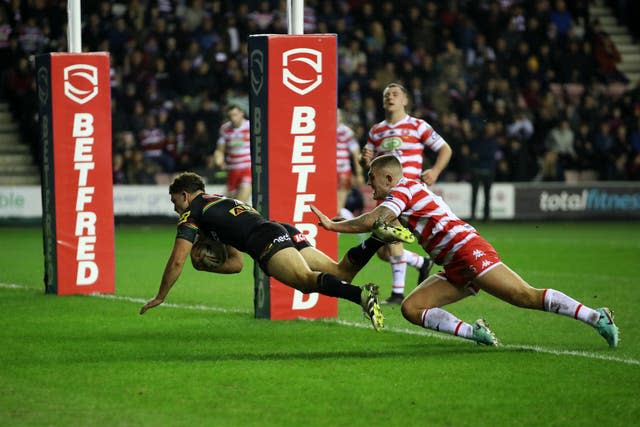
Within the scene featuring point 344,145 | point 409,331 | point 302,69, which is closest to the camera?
point 409,331

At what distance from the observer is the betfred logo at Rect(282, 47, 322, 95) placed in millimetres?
10961

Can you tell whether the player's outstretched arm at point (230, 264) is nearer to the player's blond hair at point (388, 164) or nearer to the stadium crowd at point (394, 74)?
the player's blond hair at point (388, 164)

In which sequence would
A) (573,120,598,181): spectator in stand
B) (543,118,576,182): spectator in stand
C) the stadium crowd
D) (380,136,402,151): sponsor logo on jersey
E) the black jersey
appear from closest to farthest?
the black jersey, (380,136,402,151): sponsor logo on jersey, the stadium crowd, (543,118,576,182): spectator in stand, (573,120,598,181): spectator in stand

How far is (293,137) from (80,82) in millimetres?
3242

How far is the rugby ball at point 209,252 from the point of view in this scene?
1024cm

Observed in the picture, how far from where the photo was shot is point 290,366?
8.56 m

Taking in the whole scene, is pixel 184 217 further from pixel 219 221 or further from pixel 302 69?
pixel 302 69

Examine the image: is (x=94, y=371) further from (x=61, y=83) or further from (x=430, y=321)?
(x=61, y=83)

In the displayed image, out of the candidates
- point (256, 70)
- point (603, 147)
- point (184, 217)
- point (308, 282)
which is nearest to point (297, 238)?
point (308, 282)

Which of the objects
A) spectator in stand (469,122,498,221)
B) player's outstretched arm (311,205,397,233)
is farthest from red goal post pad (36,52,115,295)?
spectator in stand (469,122,498,221)

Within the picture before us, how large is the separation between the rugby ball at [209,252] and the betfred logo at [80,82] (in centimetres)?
358

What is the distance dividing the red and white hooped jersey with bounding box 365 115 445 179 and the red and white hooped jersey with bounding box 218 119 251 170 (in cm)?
576

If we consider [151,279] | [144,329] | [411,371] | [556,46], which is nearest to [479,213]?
[556,46]

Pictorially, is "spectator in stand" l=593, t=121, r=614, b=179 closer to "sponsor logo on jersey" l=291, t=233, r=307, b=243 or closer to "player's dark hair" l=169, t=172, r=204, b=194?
"sponsor logo on jersey" l=291, t=233, r=307, b=243
